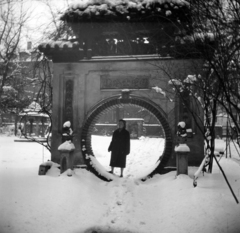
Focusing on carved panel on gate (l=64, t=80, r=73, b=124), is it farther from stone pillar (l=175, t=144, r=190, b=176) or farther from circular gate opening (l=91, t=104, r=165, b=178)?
circular gate opening (l=91, t=104, r=165, b=178)

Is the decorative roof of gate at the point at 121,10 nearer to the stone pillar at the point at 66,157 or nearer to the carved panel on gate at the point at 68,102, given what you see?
the carved panel on gate at the point at 68,102

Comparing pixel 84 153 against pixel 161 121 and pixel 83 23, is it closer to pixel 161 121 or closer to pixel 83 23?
pixel 161 121

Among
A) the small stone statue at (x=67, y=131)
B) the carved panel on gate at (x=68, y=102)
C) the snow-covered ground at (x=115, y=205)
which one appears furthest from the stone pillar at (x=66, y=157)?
the carved panel on gate at (x=68, y=102)

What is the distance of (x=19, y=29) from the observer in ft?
38.7

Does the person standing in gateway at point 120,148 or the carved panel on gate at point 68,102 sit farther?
the person standing in gateway at point 120,148

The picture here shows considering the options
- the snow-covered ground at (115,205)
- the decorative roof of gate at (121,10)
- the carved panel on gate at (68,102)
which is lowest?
the snow-covered ground at (115,205)

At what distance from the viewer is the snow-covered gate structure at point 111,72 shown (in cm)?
697

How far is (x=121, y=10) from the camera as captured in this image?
22.5ft

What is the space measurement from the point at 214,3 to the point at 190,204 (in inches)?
141

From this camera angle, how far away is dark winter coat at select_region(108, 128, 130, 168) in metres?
7.78

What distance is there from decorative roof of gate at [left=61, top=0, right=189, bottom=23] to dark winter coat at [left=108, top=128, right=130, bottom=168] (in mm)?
3406

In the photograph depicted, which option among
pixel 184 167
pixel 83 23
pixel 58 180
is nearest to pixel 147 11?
pixel 83 23

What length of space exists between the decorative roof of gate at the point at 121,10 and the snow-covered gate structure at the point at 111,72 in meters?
0.03

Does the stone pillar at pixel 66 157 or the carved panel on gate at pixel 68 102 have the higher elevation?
the carved panel on gate at pixel 68 102
